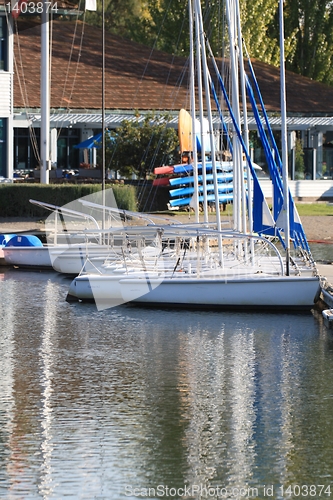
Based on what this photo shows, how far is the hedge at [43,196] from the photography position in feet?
107

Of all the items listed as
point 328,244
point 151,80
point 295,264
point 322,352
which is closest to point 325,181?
point 151,80

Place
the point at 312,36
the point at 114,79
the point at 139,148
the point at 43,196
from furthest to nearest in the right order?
the point at 312,36 → the point at 114,79 → the point at 139,148 → the point at 43,196

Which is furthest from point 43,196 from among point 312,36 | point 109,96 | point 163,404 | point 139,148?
point 312,36

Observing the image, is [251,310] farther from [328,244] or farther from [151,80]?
[151,80]

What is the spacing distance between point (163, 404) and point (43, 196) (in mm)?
20477

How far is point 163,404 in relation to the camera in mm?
13195

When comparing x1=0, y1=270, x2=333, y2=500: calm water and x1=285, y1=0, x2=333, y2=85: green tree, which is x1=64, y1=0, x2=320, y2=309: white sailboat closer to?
x1=0, y1=270, x2=333, y2=500: calm water

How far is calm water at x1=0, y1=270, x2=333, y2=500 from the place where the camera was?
1047 cm

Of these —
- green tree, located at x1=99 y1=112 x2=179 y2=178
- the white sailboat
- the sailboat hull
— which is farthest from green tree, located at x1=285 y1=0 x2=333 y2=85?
the sailboat hull

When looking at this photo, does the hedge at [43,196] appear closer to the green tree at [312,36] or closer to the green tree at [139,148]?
the green tree at [139,148]

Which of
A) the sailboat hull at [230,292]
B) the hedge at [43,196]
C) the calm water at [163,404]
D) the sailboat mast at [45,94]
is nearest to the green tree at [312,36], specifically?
the sailboat mast at [45,94]

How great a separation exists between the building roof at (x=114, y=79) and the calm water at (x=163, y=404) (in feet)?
81.5

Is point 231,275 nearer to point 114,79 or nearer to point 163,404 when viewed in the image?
point 163,404

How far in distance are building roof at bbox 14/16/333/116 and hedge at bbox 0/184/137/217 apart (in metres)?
8.99
